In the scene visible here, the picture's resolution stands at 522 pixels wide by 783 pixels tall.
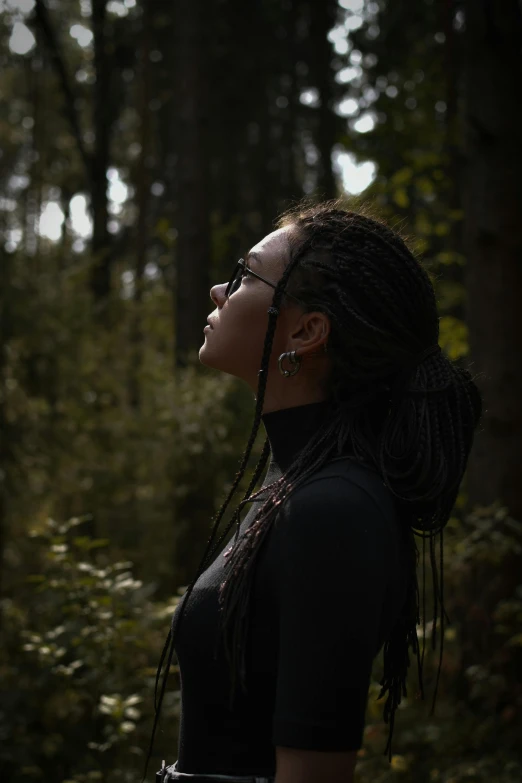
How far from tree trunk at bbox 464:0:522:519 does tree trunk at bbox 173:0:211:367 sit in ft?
14.2

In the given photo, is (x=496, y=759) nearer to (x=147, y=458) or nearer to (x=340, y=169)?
(x=147, y=458)

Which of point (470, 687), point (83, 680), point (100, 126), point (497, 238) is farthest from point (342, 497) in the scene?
point (100, 126)

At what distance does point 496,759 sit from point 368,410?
3701 mm

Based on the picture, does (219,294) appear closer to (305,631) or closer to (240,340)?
(240,340)

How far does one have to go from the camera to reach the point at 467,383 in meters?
2.07

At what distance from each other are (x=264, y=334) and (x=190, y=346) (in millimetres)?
7919

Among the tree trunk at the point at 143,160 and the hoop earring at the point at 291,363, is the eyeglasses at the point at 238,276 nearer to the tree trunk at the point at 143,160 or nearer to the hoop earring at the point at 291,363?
the hoop earring at the point at 291,363

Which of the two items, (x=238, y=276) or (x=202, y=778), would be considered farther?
(x=238, y=276)

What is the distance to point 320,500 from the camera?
173 centimetres

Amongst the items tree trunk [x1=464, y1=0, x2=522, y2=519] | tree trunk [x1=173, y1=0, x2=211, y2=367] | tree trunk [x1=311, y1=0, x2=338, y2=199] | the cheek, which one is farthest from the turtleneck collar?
tree trunk [x1=311, y1=0, x2=338, y2=199]

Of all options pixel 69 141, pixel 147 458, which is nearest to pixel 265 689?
pixel 147 458

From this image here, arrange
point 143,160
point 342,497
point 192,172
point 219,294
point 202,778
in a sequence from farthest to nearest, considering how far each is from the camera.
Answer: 1. point 143,160
2. point 192,172
3. point 219,294
4. point 202,778
5. point 342,497

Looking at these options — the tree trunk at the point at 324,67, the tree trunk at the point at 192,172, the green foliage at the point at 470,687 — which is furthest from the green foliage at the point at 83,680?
the tree trunk at the point at 324,67

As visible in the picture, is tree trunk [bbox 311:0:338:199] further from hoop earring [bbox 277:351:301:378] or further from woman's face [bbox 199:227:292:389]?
hoop earring [bbox 277:351:301:378]
